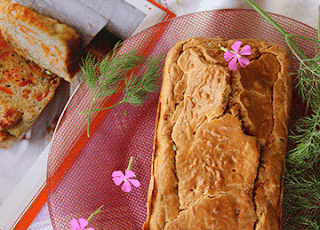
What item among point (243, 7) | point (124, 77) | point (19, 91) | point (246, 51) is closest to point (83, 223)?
point (124, 77)

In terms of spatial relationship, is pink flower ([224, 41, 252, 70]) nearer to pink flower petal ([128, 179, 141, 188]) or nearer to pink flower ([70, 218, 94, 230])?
pink flower petal ([128, 179, 141, 188])

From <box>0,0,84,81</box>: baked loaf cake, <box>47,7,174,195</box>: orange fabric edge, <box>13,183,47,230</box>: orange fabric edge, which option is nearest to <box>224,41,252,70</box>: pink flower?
<box>47,7,174,195</box>: orange fabric edge

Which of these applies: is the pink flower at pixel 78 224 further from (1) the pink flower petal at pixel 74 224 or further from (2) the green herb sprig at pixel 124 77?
(2) the green herb sprig at pixel 124 77

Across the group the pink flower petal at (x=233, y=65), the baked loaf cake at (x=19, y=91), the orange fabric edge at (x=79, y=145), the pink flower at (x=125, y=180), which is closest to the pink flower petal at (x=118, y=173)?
the pink flower at (x=125, y=180)

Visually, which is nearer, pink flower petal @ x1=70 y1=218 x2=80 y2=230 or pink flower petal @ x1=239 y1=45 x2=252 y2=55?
pink flower petal @ x1=239 y1=45 x2=252 y2=55

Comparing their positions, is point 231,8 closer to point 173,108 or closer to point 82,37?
point 173,108

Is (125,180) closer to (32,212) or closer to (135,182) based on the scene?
(135,182)
